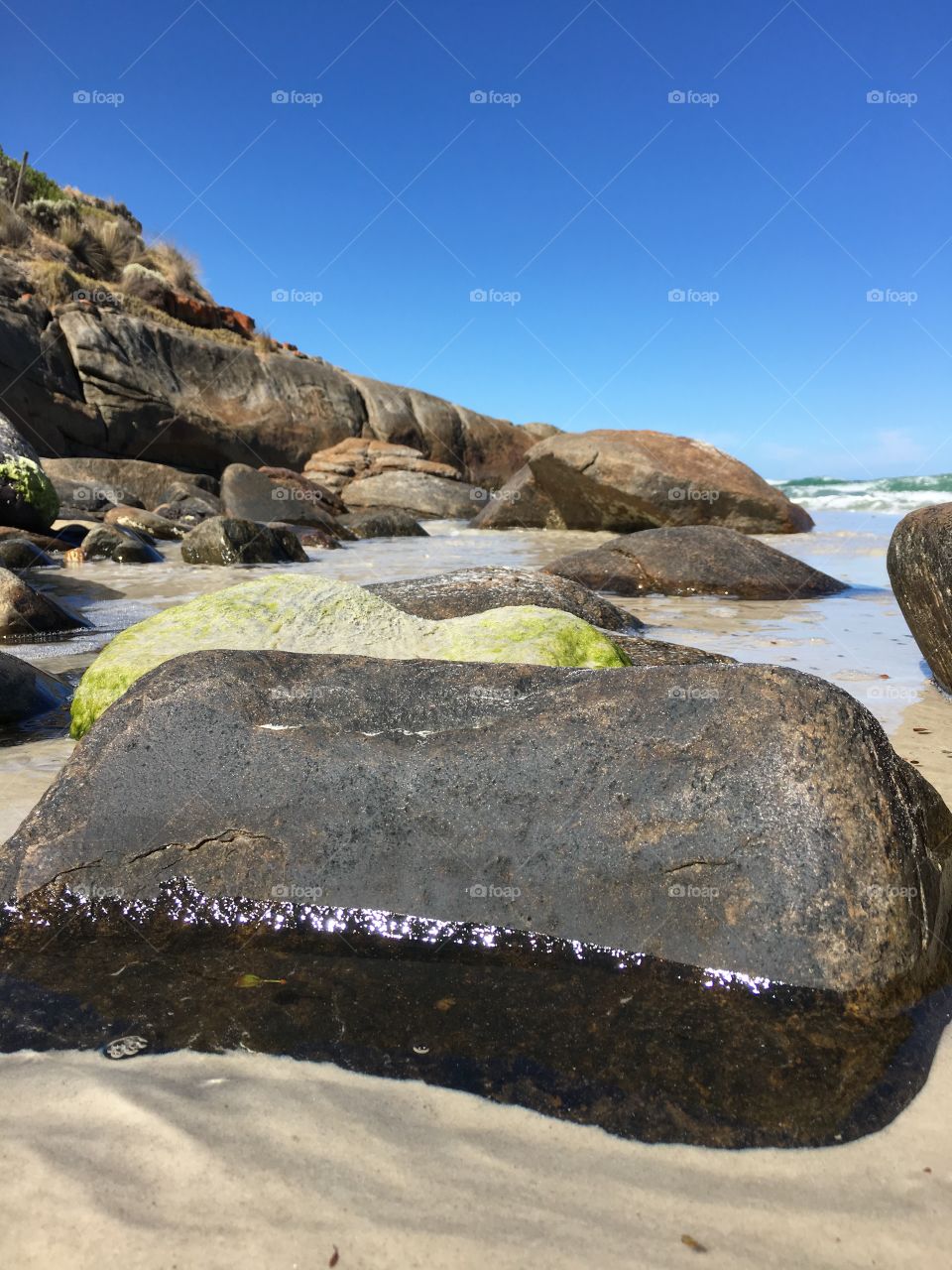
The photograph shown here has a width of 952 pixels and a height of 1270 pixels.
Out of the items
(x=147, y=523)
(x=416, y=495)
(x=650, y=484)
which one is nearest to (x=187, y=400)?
(x=416, y=495)

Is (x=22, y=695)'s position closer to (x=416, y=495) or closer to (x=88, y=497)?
(x=88, y=497)

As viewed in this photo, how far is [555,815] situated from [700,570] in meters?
7.35

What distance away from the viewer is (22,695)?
4.36 meters

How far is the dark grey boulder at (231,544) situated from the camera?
1124cm

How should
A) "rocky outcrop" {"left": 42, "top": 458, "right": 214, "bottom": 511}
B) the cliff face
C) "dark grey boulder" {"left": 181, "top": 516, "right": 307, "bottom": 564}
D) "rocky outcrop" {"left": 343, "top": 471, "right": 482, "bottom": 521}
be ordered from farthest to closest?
"rocky outcrop" {"left": 343, "top": 471, "right": 482, "bottom": 521}, the cliff face, "rocky outcrop" {"left": 42, "top": 458, "right": 214, "bottom": 511}, "dark grey boulder" {"left": 181, "top": 516, "right": 307, "bottom": 564}

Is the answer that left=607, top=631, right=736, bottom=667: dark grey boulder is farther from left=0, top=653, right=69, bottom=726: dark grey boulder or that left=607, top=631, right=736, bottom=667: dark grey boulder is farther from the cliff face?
the cliff face

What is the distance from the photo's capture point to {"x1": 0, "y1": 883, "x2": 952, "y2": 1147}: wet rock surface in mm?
1727

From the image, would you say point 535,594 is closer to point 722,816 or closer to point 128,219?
point 722,816

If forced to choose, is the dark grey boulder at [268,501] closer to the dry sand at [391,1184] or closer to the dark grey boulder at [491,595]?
the dark grey boulder at [491,595]

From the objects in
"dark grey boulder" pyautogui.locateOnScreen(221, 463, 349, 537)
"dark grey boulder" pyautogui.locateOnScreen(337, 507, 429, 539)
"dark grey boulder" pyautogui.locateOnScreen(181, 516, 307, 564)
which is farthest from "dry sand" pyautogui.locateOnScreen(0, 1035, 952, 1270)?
"dark grey boulder" pyautogui.locateOnScreen(337, 507, 429, 539)

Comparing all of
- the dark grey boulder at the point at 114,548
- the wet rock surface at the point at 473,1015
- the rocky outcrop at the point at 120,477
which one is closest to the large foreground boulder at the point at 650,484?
the dark grey boulder at the point at 114,548

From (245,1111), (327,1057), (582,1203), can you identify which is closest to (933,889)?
(582,1203)

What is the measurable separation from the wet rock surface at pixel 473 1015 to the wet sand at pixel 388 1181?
57 millimetres

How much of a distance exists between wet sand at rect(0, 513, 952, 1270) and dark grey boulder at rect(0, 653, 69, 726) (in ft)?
9.20
